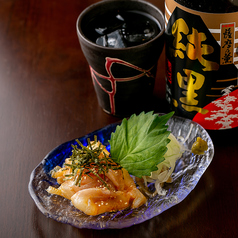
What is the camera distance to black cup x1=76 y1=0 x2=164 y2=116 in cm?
71

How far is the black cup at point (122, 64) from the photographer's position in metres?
0.71

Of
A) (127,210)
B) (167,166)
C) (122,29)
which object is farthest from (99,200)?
(122,29)

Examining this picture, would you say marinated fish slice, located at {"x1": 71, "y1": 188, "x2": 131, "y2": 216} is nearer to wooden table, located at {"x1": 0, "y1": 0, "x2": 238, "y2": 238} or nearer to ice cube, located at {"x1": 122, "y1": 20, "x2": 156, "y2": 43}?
wooden table, located at {"x1": 0, "y1": 0, "x2": 238, "y2": 238}

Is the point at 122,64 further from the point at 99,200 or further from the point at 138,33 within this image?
the point at 99,200

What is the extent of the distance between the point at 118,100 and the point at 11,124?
27 centimetres

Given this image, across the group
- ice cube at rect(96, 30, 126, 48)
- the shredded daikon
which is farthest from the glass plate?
ice cube at rect(96, 30, 126, 48)

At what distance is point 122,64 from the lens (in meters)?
0.72

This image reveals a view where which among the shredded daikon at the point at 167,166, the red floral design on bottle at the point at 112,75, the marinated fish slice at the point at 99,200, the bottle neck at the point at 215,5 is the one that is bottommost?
the shredded daikon at the point at 167,166

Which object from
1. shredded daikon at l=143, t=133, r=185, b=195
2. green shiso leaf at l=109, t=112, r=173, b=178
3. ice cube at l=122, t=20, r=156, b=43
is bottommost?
shredded daikon at l=143, t=133, r=185, b=195

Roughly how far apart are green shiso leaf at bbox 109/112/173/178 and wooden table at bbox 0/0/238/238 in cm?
10

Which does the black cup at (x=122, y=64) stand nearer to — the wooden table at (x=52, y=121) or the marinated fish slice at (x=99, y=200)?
the wooden table at (x=52, y=121)

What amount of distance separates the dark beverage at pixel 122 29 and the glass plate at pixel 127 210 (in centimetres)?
18

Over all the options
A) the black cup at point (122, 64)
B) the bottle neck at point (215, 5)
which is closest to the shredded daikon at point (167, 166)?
the black cup at point (122, 64)

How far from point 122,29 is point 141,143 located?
0.26 meters
